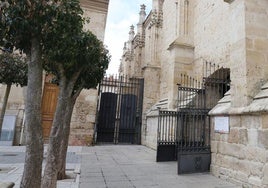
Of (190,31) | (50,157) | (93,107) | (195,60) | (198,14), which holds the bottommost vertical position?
(50,157)

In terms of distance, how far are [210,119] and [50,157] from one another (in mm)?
3806

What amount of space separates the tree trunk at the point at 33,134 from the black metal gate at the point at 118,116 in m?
8.08

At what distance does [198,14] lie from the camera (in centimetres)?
852

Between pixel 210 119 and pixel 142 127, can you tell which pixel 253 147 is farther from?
pixel 142 127

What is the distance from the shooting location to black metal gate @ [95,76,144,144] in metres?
10.6

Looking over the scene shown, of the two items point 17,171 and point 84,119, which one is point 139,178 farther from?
point 84,119

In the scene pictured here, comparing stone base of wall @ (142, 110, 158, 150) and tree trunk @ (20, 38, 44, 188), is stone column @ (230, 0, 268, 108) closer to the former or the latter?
tree trunk @ (20, 38, 44, 188)

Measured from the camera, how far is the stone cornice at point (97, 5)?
9742 millimetres

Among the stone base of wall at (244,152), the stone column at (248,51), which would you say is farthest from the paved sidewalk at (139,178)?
the stone column at (248,51)

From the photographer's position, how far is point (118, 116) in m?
10.9

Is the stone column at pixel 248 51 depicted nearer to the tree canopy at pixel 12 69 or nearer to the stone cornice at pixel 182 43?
the stone cornice at pixel 182 43

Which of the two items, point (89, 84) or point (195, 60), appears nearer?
point (89, 84)

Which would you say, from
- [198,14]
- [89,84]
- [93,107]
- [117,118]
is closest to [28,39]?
[89,84]

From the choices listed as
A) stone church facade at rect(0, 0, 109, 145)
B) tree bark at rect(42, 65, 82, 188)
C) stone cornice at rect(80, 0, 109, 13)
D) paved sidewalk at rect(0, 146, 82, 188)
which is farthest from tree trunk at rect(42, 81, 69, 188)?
stone cornice at rect(80, 0, 109, 13)
